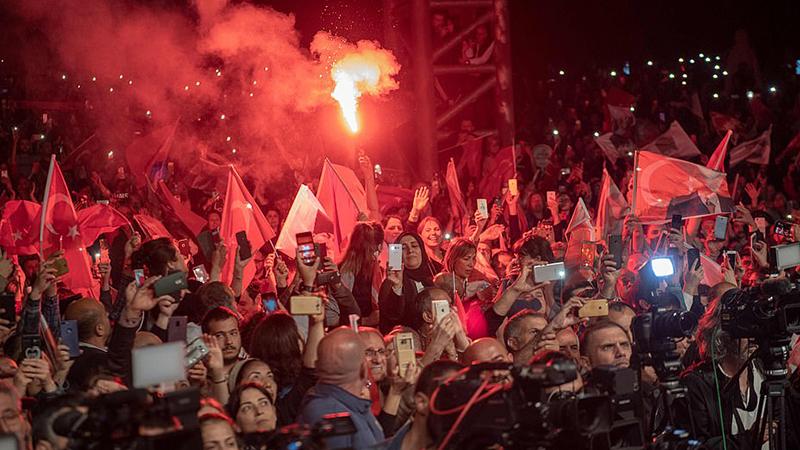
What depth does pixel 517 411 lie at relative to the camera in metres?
3.74

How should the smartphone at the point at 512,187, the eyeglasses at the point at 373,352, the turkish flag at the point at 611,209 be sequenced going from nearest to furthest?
the eyeglasses at the point at 373,352
the turkish flag at the point at 611,209
the smartphone at the point at 512,187

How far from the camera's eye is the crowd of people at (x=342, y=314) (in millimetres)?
4449

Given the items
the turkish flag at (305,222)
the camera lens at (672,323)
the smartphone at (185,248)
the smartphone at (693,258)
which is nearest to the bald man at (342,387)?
the camera lens at (672,323)

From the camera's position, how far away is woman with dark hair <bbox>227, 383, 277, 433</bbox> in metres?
4.94

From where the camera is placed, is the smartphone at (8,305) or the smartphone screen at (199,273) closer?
the smartphone at (8,305)

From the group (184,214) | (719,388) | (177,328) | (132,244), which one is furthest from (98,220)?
(719,388)

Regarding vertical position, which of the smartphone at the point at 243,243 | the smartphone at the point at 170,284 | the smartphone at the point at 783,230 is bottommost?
the smartphone at the point at 170,284

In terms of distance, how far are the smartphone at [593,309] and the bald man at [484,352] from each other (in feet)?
2.64

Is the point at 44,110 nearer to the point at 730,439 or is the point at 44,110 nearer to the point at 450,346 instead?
the point at 450,346

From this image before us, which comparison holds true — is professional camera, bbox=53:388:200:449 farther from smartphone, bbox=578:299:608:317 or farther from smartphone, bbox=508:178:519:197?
smartphone, bbox=508:178:519:197

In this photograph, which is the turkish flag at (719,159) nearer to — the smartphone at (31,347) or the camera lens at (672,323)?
the camera lens at (672,323)

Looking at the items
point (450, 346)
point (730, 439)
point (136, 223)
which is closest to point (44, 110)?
point (136, 223)

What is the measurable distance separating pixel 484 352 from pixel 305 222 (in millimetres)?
3614

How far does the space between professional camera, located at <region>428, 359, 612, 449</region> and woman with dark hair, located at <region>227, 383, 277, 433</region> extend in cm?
114
